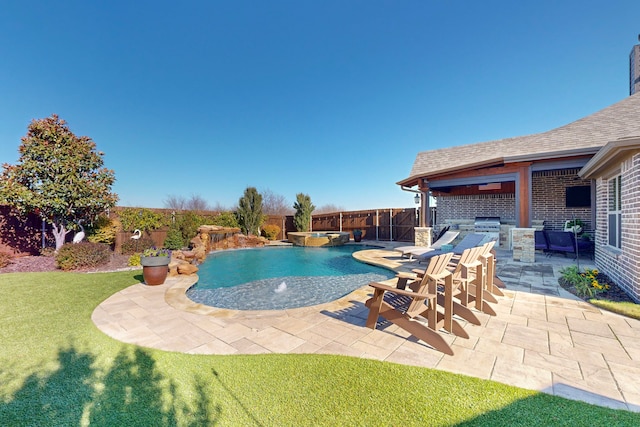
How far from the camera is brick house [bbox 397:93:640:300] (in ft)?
20.5

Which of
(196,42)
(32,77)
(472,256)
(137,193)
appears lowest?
(472,256)

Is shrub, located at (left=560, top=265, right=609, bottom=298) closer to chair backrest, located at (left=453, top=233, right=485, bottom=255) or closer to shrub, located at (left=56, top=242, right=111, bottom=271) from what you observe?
chair backrest, located at (left=453, top=233, right=485, bottom=255)

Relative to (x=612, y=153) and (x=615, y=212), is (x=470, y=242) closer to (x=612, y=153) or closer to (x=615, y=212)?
(x=615, y=212)

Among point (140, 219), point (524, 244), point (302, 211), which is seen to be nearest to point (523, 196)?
point (524, 244)

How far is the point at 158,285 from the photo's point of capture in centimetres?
600

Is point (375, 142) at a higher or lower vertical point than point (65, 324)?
higher

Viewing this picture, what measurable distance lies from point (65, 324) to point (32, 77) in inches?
403

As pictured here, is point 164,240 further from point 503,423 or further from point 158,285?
point 503,423

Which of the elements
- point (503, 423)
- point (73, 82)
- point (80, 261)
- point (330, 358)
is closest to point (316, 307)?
point (330, 358)

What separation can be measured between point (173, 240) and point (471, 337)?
1223cm

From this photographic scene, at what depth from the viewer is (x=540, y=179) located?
37.1 feet

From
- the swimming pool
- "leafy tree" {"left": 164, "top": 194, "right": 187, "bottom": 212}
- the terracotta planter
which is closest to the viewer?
the swimming pool

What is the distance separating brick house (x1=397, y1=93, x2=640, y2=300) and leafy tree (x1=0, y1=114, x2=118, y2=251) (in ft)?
39.7

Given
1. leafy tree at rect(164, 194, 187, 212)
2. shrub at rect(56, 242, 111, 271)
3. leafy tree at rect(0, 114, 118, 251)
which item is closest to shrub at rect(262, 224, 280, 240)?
leafy tree at rect(0, 114, 118, 251)
